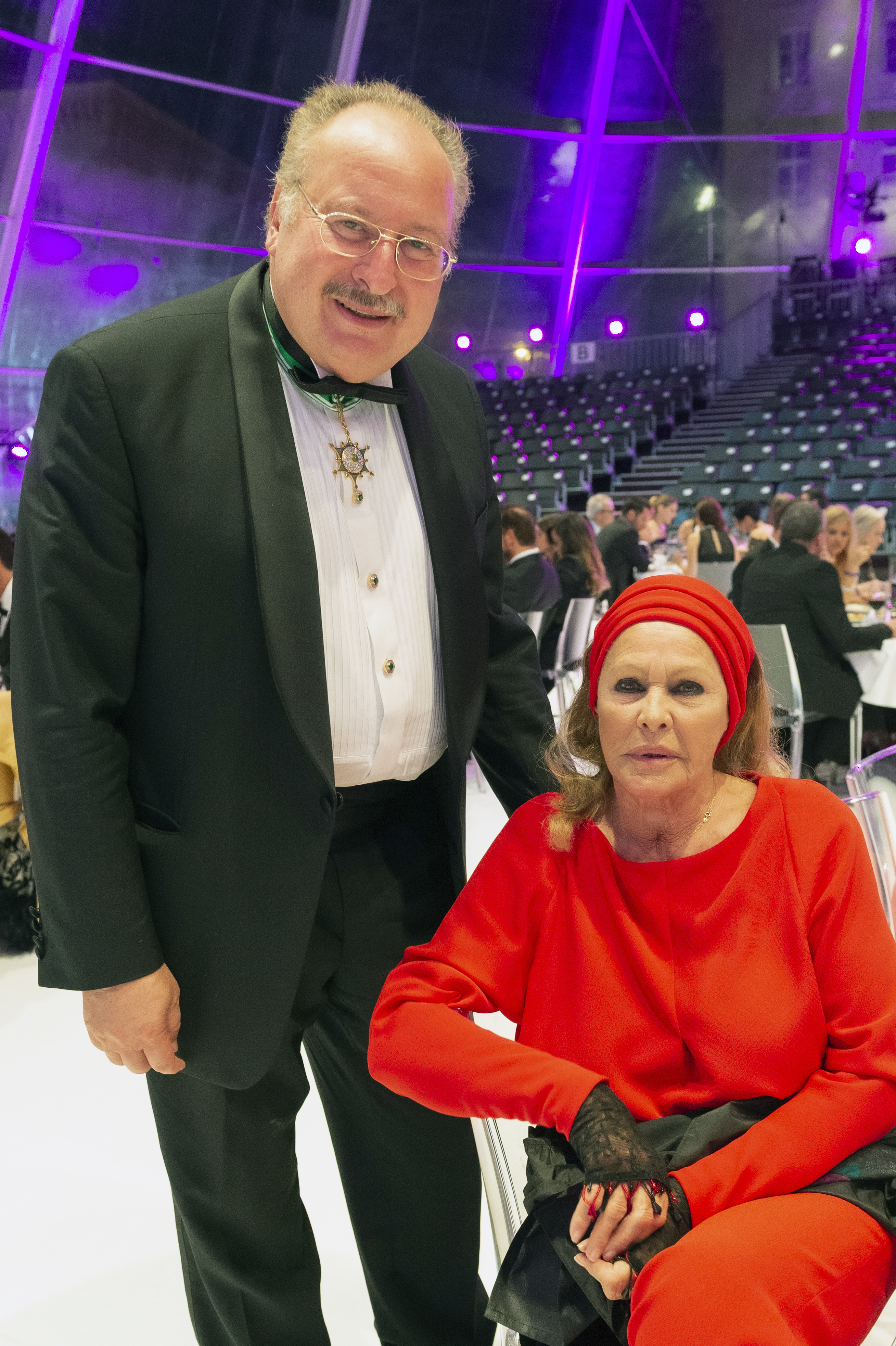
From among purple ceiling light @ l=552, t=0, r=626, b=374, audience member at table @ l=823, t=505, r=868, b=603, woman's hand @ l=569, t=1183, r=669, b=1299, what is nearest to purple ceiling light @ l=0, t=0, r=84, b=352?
purple ceiling light @ l=552, t=0, r=626, b=374

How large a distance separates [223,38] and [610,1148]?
502 inches

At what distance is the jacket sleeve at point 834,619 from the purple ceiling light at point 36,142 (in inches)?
378

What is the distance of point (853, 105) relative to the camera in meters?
14.0

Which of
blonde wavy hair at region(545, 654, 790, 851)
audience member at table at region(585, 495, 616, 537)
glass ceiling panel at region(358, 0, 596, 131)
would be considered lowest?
blonde wavy hair at region(545, 654, 790, 851)

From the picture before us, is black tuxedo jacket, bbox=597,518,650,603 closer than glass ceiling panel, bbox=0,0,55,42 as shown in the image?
Yes

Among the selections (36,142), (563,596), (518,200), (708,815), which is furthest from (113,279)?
(708,815)

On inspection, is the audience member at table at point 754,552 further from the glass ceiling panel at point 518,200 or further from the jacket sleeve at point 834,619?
the glass ceiling panel at point 518,200

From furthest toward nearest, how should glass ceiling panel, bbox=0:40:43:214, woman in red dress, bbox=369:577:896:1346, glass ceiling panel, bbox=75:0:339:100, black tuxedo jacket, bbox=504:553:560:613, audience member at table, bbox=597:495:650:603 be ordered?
glass ceiling panel, bbox=75:0:339:100
glass ceiling panel, bbox=0:40:43:214
audience member at table, bbox=597:495:650:603
black tuxedo jacket, bbox=504:553:560:613
woman in red dress, bbox=369:577:896:1346

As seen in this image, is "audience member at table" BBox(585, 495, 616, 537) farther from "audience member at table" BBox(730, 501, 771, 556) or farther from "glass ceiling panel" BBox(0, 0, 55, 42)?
"glass ceiling panel" BBox(0, 0, 55, 42)

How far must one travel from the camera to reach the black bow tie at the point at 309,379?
129cm

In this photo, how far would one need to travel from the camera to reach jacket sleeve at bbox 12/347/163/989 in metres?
1.16

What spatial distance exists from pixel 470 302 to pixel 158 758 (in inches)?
591

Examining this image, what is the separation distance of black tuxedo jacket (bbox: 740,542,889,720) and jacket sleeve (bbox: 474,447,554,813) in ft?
10.5

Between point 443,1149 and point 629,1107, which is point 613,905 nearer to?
point 629,1107
